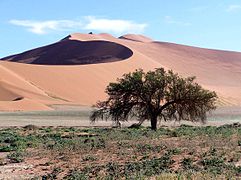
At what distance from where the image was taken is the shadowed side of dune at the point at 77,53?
149 meters

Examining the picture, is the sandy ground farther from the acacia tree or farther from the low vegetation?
the low vegetation

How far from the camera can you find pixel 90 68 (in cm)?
12244

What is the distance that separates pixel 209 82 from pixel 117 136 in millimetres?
113511

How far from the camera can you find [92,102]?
9581cm

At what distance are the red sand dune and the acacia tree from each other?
3644 cm

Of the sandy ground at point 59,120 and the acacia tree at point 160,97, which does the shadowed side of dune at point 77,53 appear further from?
the acacia tree at point 160,97

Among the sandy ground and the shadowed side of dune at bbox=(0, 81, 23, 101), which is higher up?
the shadowed side of dune at bbox=(0, 81, 23, 101)

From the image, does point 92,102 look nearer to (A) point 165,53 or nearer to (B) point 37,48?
(A) point 165,53

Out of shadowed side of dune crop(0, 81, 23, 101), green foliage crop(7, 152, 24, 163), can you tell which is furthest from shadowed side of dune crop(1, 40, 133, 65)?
green foliage crop(7, 152, 24, 163)

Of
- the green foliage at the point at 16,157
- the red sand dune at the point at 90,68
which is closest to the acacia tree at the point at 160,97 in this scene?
the green foliage at the point at 16,157

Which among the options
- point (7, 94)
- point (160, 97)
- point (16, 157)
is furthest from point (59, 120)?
point (16, 157)

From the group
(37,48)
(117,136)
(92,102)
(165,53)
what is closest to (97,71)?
(92,102)

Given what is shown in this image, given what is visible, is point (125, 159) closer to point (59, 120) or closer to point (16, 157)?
point (16, 157)

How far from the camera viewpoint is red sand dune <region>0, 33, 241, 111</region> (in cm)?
9263
